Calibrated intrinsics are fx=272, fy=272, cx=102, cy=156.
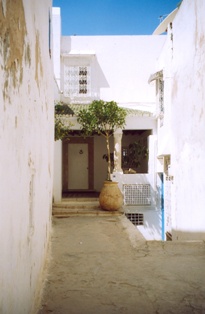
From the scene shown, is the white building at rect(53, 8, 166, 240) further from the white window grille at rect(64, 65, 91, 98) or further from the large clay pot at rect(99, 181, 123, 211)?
the large clay pot at rect(99, 181, 123, 211)

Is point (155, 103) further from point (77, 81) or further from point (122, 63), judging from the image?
point (77, 81)

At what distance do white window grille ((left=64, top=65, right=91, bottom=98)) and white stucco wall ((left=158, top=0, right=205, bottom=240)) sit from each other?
707 centimetres

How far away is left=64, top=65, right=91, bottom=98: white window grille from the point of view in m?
15.4

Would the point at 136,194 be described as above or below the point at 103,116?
below

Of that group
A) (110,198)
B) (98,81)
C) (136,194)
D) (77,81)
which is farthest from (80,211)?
(98,81)

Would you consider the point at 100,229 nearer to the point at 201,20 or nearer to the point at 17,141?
the point at 17,141

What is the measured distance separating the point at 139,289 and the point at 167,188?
7663 millimetres

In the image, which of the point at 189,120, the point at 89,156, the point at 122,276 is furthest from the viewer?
the point at 89,156

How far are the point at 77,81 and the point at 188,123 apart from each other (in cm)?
970

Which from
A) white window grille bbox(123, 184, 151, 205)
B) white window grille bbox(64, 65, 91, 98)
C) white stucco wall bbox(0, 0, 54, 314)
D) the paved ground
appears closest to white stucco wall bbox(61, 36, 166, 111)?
white window grille bbox(64, 65, 91, 98)

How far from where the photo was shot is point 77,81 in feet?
51.4

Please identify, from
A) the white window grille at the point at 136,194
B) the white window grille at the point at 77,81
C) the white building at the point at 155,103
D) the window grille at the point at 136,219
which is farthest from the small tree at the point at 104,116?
the white window grille at the point at 77,81

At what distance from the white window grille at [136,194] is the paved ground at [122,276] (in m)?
5.56

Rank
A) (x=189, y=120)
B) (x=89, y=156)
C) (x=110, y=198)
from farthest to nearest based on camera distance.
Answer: (x=89, y=156) → (x=110, y=198) → (x=189, y=120)
